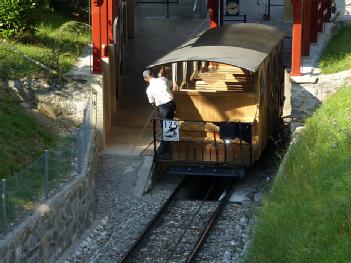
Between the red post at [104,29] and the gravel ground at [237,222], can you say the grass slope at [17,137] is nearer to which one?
the red post at [104,29]

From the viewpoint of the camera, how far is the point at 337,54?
23.5m

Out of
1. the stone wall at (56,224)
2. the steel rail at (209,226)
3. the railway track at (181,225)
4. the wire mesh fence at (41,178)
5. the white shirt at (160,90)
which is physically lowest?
the railway track at (181,225)

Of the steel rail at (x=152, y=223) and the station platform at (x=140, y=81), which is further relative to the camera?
the station platform at (x=140, y=81)

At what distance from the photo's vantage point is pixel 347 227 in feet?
36.6

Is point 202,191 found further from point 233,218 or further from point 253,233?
point 253,233

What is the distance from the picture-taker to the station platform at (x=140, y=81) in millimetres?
19797

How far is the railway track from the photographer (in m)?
14.9

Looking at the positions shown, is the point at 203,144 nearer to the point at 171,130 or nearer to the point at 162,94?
the point at 171,130

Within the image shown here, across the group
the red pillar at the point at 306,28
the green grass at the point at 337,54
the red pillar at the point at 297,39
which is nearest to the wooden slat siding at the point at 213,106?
the red pillar at the point at 297,39

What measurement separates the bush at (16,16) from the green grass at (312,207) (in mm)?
8458

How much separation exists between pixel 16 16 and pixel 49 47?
1.06 meters

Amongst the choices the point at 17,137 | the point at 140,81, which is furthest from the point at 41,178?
the point at 140,81

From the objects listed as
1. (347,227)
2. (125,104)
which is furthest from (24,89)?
(347,227)

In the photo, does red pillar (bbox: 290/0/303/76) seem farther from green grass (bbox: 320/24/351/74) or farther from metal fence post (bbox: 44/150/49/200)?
metal fence post (bbox: 44/150/49/200)
